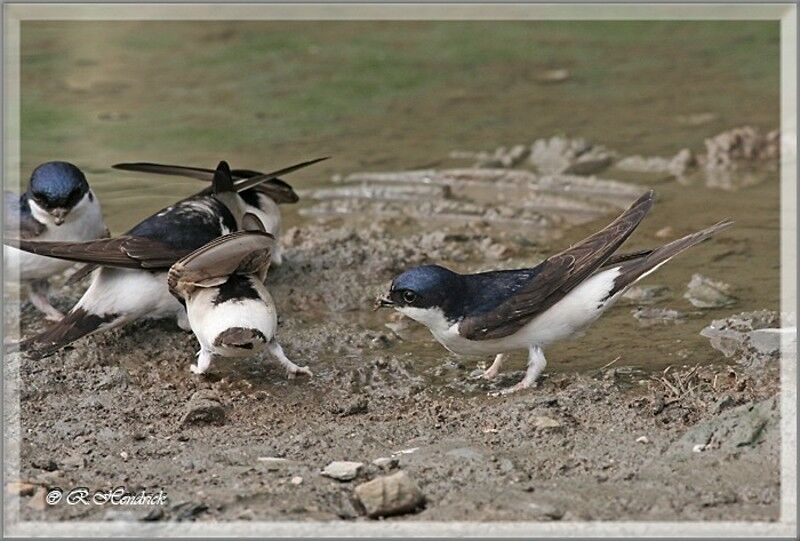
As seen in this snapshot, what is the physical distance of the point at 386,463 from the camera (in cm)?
483

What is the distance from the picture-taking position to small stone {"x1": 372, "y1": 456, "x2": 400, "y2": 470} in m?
4.80

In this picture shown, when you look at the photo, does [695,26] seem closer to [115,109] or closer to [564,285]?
[115,109]

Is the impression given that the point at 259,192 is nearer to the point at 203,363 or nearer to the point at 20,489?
the point at 203,363

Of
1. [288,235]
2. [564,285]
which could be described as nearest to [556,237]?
[288,235]

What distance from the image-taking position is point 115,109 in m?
10.6

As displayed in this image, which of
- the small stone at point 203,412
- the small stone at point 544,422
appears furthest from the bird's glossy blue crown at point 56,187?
the small stone at point 544,422

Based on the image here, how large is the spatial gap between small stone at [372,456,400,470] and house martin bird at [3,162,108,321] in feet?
8.50

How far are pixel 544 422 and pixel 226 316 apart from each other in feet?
4.66

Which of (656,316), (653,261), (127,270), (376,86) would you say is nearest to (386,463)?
(653,261)

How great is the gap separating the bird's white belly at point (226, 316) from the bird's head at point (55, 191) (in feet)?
4.06

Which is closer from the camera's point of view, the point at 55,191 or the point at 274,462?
the point at 274,462

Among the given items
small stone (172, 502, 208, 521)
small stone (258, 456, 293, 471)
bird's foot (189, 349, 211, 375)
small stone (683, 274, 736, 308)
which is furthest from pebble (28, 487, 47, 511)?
small stone (683, 274, 736, 308)

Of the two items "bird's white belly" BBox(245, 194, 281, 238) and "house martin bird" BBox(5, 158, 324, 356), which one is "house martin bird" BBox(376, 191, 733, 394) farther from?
"bird's white belly" BBox(245, 194, 281, 238)

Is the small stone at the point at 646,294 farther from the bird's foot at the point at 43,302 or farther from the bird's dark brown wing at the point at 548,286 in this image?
the bird's foot at the point at 43,302
